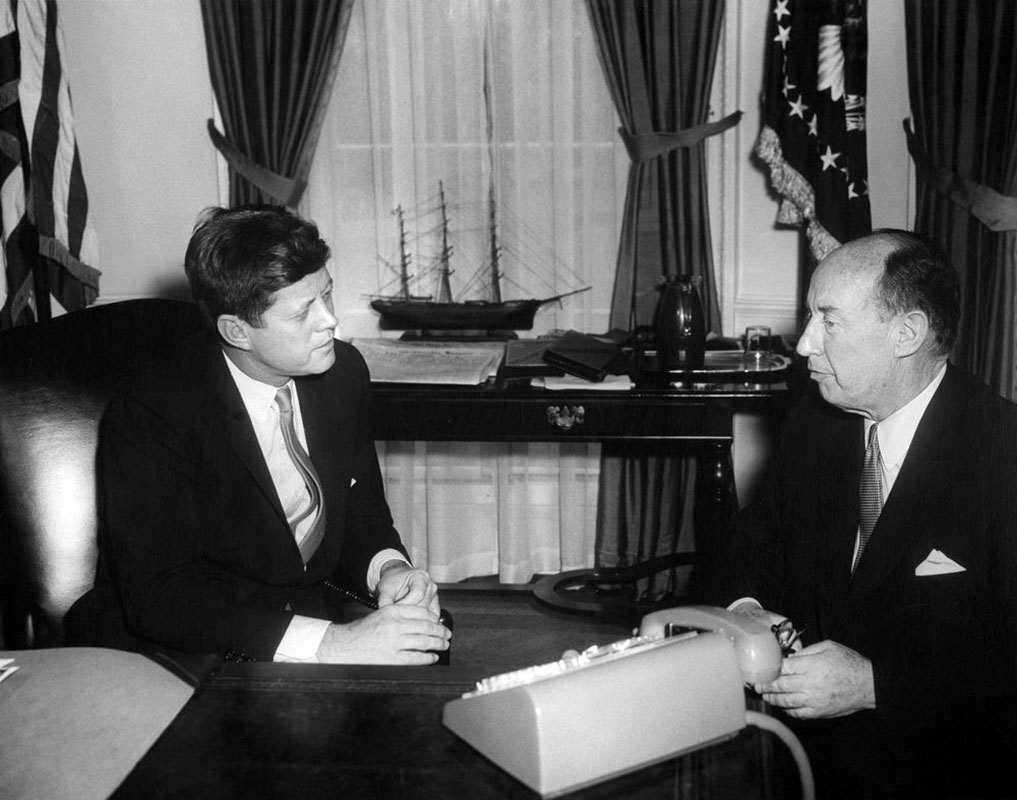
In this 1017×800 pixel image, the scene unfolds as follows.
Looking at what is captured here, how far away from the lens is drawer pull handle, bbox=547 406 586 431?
3.16 m

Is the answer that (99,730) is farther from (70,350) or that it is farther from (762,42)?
(762,42)

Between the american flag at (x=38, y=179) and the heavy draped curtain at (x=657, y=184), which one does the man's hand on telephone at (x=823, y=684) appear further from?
the american flag at (x=38, y=179)

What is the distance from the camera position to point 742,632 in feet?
4.90

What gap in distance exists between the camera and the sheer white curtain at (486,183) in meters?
3.84

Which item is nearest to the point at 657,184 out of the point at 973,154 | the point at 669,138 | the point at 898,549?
the point at 669,138

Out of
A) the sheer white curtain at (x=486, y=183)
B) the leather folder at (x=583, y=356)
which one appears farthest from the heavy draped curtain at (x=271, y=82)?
the leather folder at (x=583, y=356)

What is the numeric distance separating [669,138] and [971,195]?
982 mm

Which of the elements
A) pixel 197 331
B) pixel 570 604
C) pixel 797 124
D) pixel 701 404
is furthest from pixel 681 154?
pixel 197 331

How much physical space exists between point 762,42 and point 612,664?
3028 millimetres

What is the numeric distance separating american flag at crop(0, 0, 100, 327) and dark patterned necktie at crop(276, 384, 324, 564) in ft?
5.34

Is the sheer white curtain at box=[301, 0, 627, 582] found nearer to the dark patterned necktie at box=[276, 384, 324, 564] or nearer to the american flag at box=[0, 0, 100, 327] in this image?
the american flag at box=[0, 0, 100, 327]

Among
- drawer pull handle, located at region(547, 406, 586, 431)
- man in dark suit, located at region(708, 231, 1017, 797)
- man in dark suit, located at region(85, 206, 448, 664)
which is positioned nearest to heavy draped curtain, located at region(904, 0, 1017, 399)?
drawer pull handle, located at region(547, 406, 586, 431)

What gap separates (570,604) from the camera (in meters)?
3.81

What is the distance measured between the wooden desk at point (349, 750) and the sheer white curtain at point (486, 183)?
2.59m
